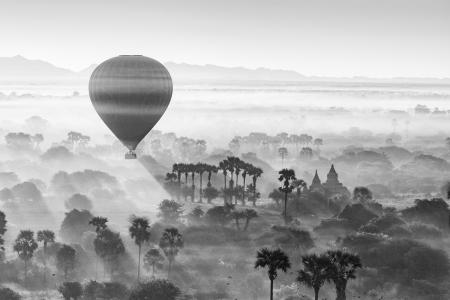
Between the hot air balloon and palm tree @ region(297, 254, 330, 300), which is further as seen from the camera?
the hot air balloon

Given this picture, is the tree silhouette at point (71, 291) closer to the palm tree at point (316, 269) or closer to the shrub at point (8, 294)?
the shrub at point (8, 294)

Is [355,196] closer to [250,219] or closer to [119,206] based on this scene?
[250,219]

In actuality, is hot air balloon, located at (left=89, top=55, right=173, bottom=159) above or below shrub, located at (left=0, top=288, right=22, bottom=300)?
above

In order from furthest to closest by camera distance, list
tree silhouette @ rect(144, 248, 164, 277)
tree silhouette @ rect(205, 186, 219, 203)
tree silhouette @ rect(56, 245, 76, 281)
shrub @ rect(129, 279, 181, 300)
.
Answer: tree silhouette @ rect(205, 186, 219, 203) < tree silhouette @ rect(144, 248, 164, 277) < tree silhouette @ rect(56, 245, 76, 281) < shrub @ rect(129, 279, 181, 300)

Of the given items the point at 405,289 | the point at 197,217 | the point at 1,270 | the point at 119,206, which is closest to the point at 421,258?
the point at 405,289

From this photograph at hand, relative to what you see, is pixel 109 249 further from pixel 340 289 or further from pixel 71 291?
pixel 340 289

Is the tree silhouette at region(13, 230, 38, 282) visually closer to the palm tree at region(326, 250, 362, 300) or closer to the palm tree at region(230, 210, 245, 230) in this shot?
the palm tree at region(230, 210, 245, 230)

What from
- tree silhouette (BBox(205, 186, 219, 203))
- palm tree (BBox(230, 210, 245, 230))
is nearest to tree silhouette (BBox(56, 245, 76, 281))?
palm tree (BBox(230, 210, 245, 230))

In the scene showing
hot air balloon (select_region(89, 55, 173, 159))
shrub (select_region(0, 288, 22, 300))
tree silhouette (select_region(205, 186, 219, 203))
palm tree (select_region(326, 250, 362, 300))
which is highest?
hot air balloon (select_region(89, 55, 173, 159))

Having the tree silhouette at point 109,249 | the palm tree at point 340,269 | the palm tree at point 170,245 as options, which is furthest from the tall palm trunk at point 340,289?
the tree silhouette at point 109,249
